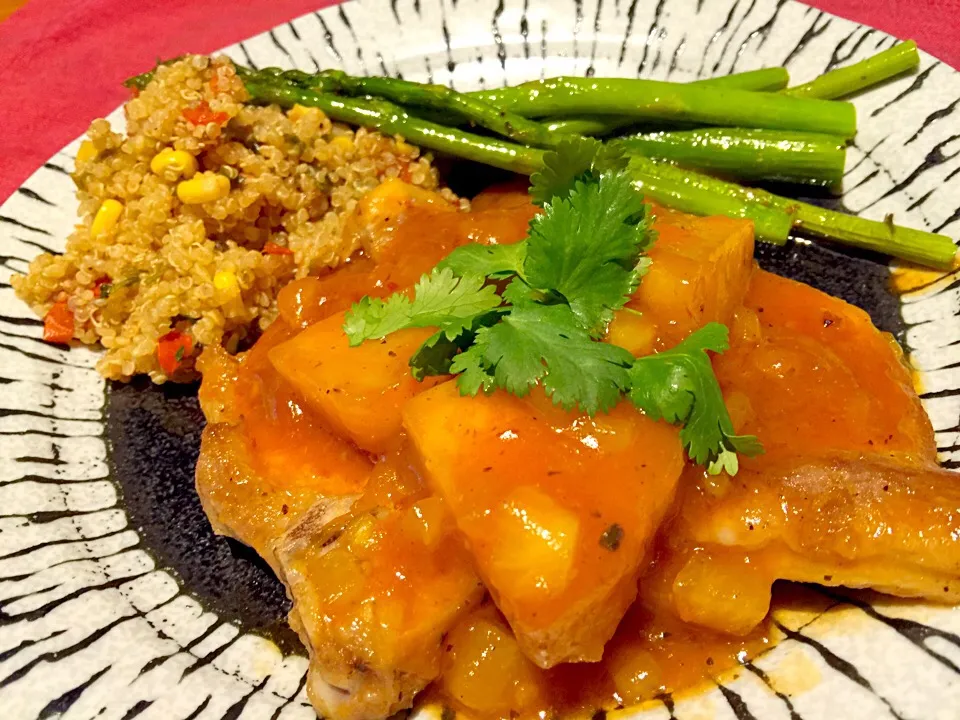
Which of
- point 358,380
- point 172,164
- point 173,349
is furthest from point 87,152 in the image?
point 358,380

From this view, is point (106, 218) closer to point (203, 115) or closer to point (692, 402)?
point (203, 115)

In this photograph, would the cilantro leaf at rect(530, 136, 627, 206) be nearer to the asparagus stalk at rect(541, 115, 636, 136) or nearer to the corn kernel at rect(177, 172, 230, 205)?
the asparagus stalk at rect(541, 115, 636, 136)

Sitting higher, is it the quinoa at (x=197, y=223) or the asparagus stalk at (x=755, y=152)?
the quinoa at (x=197, y=223)

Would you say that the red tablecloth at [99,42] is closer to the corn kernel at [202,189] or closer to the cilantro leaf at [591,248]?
the corn kernel at [202,189]

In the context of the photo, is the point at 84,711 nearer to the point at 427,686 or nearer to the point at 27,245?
the point at 427,686

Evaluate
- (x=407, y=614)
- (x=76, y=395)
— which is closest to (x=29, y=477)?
(x=76, y=395)

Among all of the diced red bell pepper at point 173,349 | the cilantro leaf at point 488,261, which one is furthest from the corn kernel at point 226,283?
the cilantro leaf at point 488,261
